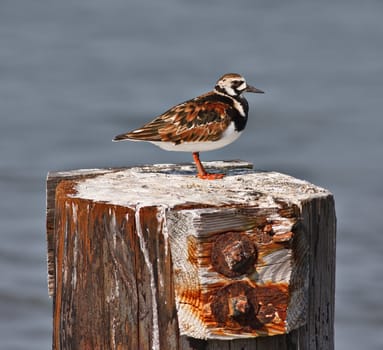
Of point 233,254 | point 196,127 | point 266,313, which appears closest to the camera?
point 233,254

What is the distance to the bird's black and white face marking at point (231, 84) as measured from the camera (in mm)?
6480

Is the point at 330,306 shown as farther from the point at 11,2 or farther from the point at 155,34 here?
the point at 11,2

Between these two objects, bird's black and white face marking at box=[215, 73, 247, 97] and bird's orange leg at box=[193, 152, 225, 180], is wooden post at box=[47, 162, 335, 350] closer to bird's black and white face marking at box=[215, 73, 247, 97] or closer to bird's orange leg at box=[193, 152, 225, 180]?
bird's orange leg at box=[193, 152, 225, 180]

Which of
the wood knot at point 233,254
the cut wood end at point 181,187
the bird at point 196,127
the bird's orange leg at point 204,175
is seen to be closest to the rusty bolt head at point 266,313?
the wood knot at point 233,254

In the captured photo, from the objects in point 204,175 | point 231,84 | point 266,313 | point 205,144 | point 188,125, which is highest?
point 231,84

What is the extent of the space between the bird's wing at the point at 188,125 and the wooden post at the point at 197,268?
3.66 ft

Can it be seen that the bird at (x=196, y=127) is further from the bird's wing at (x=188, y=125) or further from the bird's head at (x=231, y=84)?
the bird's head at (x=231, y=84)

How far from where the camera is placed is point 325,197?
4914mm

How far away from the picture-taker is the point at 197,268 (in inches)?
176

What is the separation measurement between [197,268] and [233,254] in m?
0.16

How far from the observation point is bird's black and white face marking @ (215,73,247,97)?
255 inches

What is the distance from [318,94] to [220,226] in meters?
10.4

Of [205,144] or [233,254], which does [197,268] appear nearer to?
[233,254]

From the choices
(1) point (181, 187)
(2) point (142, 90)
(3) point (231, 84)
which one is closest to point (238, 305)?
(1) point (181, 187)
